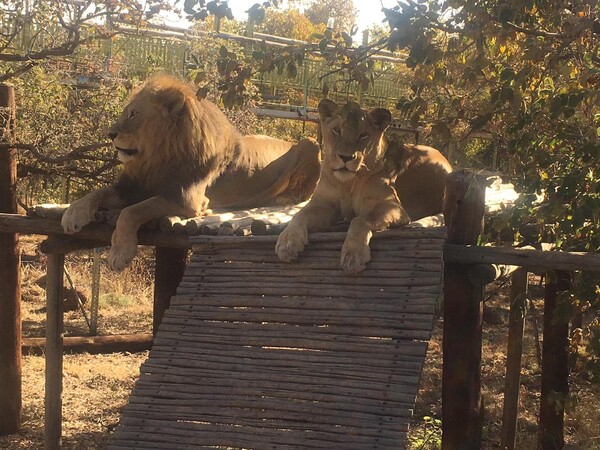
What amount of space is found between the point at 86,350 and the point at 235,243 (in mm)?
4700

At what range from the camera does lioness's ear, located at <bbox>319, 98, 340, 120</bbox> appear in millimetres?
5051

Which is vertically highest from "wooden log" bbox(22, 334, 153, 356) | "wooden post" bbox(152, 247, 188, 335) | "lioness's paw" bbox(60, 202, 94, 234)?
"lioness's paw" bbox(60, 202, 94, 234)

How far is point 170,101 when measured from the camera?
5.88 meters

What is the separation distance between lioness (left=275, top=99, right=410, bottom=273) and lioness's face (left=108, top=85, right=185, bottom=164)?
129 centimetres

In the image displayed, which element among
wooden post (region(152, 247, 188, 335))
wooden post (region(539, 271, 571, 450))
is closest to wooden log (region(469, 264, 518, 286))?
wooden post (region(539, 271, 571, 450))

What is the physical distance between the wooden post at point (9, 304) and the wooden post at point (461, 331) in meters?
3.79

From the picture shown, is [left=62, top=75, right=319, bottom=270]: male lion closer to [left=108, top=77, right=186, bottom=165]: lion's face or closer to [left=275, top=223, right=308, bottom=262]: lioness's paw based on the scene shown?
[left=108, top=77, right=186, bottom=165]: lion's face

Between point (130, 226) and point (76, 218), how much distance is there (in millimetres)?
440

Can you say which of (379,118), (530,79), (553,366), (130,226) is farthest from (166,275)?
(530,79)

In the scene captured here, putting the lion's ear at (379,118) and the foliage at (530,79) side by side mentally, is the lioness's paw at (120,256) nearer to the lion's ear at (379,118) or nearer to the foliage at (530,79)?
the lion's ear at (379,118)

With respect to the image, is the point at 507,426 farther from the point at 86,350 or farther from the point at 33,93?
the point at 33,93

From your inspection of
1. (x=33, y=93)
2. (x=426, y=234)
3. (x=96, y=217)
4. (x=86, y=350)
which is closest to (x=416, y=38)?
(x=426, y=234)

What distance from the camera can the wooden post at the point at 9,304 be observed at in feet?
22.2

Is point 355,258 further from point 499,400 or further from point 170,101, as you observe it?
point 499,400
